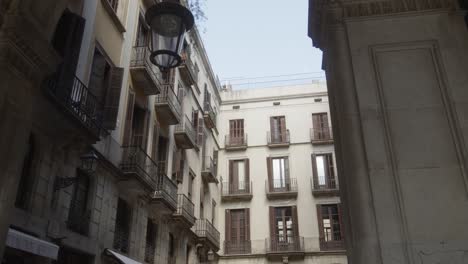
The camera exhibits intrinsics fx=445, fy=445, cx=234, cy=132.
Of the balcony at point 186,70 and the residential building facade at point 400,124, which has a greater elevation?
the balcony at point 186,70

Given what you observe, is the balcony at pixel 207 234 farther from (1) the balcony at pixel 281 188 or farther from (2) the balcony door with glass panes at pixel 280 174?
(2) the balcony door with glass panes at pixel 280 174

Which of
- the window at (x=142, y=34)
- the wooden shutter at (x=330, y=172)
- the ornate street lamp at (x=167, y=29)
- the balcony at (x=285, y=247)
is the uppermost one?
the window at (x=142, y=34)

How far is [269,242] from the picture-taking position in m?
28.0

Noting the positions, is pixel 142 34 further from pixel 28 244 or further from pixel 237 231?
pixel 237 231

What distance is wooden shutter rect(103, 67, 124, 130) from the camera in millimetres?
13422

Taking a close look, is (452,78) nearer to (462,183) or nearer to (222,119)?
(462,183)

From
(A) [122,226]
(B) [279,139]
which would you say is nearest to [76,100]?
(A) [122,226]

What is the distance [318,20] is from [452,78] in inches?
73.6

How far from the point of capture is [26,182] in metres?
9.98

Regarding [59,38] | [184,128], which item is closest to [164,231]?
[184,128]

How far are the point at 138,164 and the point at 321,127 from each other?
18.8 metres

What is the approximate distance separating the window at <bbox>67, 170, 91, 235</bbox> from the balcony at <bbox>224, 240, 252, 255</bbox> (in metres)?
17.0

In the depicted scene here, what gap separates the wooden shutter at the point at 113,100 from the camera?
44.0ft

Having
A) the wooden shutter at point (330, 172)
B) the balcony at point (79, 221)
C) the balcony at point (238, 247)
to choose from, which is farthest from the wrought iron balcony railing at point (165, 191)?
the wooden shutter at point (330, 172)
